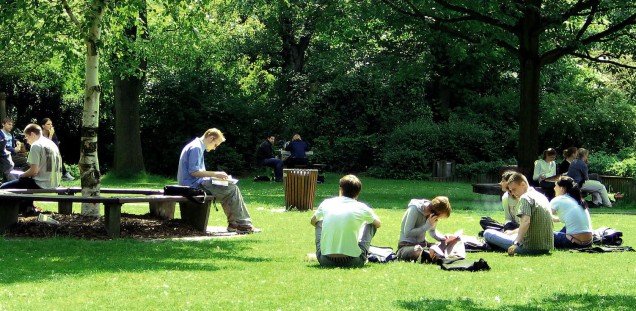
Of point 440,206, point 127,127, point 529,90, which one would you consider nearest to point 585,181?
point 529,90

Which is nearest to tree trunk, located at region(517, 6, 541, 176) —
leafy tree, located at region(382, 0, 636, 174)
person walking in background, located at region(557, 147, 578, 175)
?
leafy tree, located at region(382, 0, 636, 174)

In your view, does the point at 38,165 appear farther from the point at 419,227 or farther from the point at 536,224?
the point at 536,224

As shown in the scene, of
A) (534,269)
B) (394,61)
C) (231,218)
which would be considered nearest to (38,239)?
(231,218)

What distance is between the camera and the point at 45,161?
16.1 m

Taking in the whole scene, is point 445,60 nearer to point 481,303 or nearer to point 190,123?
point 190,123

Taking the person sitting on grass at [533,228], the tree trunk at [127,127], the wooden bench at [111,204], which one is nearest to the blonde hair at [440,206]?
the person sitting on grass at [533,228]

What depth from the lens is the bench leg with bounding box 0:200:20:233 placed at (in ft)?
46.4

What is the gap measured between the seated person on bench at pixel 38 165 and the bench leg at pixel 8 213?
1.43 meters

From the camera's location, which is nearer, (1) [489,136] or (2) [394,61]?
(2) [394,61]

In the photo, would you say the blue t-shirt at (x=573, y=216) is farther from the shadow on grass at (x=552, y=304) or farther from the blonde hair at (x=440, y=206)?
the shadow on grass at (x=552, y=304)

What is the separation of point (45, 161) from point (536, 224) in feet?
25.4

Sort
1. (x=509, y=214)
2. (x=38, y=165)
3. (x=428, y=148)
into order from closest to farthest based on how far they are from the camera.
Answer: (x=509, y=214), (x=38, y=165), (x=428, y=148)

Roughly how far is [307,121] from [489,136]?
6.53 metres

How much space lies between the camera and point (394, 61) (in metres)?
31.5
